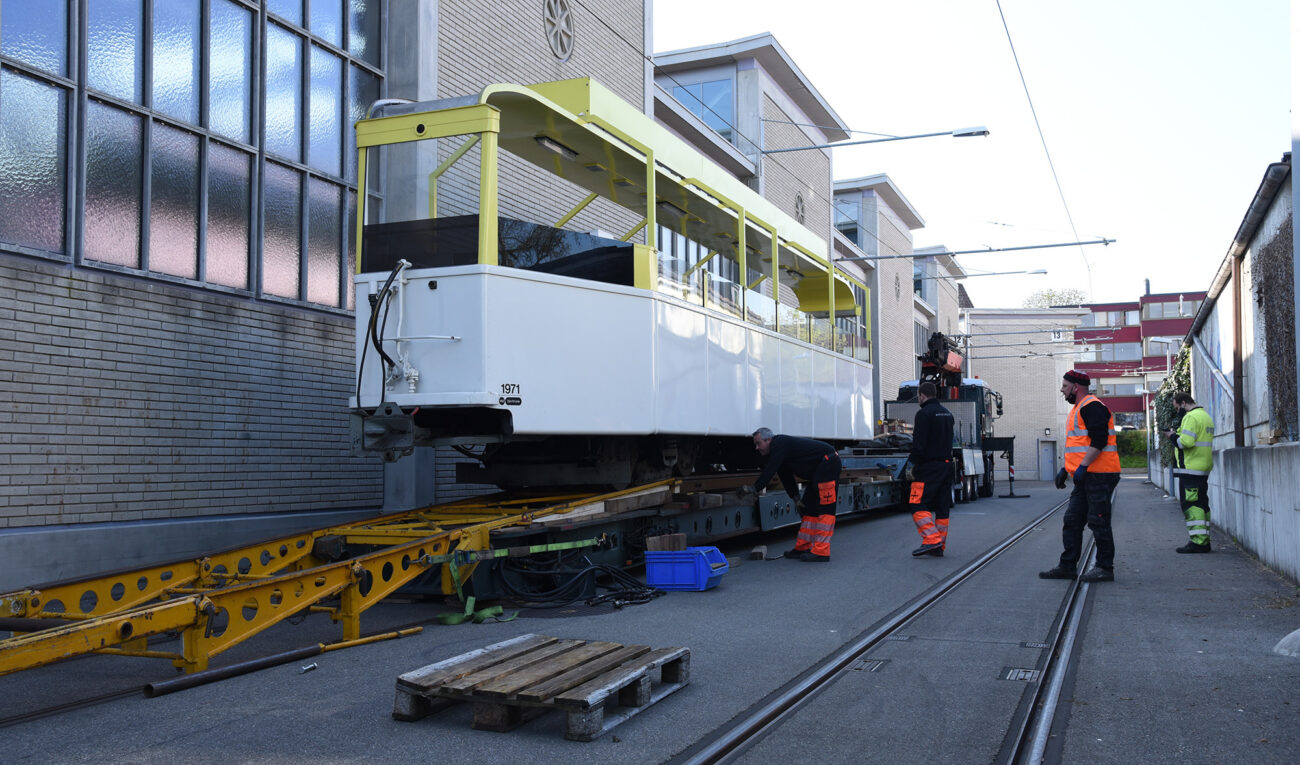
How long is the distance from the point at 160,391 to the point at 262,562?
273 cm

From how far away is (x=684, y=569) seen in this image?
882cm

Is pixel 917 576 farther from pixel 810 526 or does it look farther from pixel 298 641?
pixel 298 641

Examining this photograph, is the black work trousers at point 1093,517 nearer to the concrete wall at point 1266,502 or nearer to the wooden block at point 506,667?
Result: the concrete wall at point 1266,502

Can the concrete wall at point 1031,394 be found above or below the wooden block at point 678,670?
above

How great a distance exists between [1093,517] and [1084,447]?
62 centimetres

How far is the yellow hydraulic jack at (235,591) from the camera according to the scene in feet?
15.6

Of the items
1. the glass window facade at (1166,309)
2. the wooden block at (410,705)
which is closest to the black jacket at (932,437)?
the wooden block at (410,705)

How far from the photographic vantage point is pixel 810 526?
1126cm

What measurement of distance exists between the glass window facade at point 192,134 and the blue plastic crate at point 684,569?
494 centimetres

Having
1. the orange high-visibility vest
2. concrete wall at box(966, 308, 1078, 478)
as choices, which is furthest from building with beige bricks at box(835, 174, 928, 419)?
the orange high-visibility vest

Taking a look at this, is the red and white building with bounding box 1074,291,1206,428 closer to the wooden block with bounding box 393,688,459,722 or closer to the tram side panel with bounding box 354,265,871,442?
the tram side panel with bounding box 354,265,871,442

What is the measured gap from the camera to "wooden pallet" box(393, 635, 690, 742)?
4484mm

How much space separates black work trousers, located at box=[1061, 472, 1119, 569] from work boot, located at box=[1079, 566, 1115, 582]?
44 millimetres

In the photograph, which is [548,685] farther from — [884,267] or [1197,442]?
[884,267]
